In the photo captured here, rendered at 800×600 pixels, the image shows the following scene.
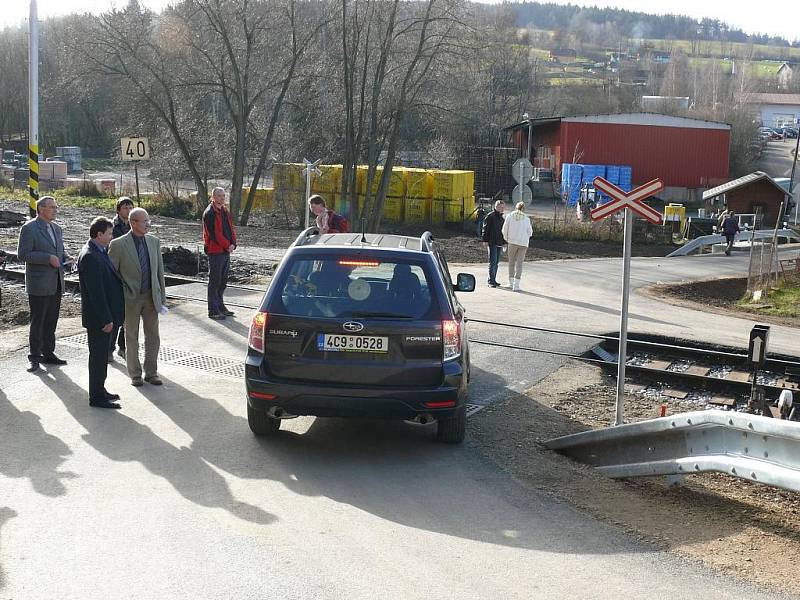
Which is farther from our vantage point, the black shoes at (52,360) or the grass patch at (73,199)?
the grass patch at (73,199)

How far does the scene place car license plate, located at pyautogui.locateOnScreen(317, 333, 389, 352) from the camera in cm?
746

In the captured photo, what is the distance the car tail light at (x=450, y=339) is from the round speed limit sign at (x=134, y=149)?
25784 millimetres

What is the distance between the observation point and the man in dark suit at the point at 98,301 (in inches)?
346

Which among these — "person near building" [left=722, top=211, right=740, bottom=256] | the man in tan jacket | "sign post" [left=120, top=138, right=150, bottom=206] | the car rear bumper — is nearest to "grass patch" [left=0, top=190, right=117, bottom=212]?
"sign post" [left=120, top=138, right=150, bottom=206]

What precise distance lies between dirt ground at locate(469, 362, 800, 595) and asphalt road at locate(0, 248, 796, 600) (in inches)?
A: 9.2

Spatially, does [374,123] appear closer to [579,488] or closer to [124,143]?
[124,143]

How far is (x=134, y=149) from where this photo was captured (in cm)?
3152

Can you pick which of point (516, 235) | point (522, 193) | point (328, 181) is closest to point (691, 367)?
point (516, 235)

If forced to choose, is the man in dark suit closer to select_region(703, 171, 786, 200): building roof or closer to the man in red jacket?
the man in red jacket

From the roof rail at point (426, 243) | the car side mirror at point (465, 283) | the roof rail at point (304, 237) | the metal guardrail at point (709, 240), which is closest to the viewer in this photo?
the roof rail at point (426, 243)

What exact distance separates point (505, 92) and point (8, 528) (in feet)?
310

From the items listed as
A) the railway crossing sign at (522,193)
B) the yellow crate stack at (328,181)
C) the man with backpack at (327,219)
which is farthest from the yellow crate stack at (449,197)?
the man with backpack at (327,219)

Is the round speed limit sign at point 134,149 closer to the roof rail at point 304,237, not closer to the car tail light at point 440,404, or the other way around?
the roof rail at point 304,237

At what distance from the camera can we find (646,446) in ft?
24.6
